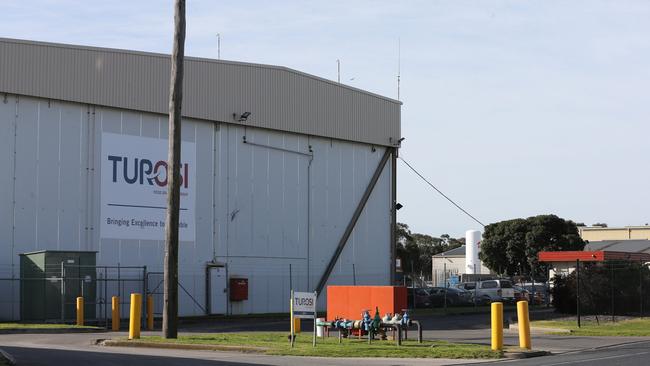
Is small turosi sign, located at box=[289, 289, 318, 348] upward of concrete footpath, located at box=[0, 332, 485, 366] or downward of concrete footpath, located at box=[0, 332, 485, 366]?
upward

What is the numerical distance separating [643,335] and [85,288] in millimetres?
19817

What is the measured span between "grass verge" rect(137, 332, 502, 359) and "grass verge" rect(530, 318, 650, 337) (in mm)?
8741

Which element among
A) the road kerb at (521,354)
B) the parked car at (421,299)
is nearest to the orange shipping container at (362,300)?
the road kerb at (521,354)

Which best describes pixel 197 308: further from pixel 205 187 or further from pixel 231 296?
pixel 205 187

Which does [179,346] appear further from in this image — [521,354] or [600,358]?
[600,358]

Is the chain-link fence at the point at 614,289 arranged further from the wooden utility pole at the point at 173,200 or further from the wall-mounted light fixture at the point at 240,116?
the wooden utility pole at the point at 173,200

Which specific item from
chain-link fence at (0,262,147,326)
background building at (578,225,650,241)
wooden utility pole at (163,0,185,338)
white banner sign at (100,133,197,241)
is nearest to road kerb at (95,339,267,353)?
wooden utility pole at (163,0,185,338)

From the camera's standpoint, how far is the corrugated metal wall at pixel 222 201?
38.4 m

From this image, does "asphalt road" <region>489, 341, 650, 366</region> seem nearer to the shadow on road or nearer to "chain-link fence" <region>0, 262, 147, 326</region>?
the shadow on road

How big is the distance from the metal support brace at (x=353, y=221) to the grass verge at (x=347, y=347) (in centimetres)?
2391

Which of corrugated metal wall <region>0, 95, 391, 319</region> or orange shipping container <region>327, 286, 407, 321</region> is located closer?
orange shipping container <region>327, 286, 407, 321</region>

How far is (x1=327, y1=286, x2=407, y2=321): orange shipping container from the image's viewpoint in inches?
999

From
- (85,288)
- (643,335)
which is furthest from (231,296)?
(643,335)

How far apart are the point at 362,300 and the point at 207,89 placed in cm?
2120
